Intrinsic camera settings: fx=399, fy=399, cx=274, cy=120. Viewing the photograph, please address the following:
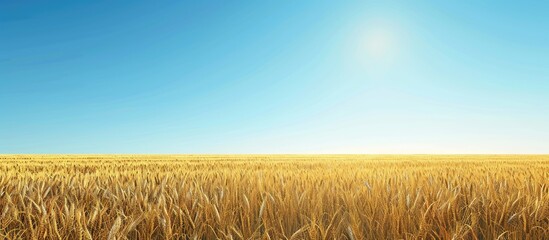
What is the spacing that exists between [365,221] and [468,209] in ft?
3.00

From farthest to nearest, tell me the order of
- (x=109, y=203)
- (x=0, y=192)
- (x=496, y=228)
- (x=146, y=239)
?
(x=0, y=192)
(x=109, y=203)
(x=496, y=228)
(x=146, y=239)

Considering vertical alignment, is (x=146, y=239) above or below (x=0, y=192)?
below

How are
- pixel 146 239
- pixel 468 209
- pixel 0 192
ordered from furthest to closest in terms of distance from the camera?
pixel 0 192, pixel 468 209, pixel 146 239

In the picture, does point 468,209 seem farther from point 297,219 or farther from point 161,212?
point 161,212

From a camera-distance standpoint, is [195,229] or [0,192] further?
[0,192]

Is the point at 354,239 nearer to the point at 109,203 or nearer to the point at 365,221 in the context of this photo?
the point at 365,221

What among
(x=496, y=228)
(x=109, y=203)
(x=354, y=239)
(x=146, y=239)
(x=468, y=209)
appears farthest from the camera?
(x=109, y=203)

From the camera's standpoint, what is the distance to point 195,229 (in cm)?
225

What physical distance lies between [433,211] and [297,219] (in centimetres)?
89

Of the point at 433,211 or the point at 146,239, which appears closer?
the point at 146,239

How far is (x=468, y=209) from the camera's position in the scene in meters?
2.91

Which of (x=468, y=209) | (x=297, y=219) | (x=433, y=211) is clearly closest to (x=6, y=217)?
(x=297, y=219)

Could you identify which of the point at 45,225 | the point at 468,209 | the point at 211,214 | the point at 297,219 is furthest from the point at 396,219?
the point at 45,225

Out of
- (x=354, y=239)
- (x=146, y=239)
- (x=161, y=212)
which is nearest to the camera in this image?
(x=354, y=239)
